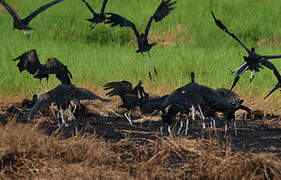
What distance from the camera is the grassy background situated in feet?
22.4

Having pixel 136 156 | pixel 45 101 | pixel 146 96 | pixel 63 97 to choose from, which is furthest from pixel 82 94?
pixel 136 156

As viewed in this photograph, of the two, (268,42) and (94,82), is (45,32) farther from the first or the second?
(94,82)

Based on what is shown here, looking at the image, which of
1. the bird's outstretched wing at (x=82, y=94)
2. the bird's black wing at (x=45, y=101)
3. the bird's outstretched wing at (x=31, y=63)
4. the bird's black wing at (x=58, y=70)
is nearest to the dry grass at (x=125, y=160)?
the bird's black wing at (x=45, y=101)

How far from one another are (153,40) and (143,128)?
897 centimetres

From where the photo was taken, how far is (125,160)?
3.37 metres

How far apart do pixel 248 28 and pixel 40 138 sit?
10.4 meters

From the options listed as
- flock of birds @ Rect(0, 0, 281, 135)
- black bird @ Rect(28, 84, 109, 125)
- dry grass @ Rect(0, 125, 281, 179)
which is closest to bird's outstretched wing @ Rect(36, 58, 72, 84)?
flock of birds @ Rect(0, 0, 281, 135)

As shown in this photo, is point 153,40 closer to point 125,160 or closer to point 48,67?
point 48,67

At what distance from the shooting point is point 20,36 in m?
11.7

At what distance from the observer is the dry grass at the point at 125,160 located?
2969 millimetres

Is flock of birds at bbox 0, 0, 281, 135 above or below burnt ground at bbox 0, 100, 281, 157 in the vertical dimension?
above

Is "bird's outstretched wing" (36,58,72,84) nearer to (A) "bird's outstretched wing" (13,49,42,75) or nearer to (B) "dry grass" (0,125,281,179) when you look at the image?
(A) "bird's outstretched wing" (13,49,42,75)

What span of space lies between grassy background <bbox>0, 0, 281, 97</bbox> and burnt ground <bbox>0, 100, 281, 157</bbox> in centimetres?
124

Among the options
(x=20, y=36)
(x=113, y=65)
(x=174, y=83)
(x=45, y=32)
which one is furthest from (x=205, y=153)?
(x=45, y=32)
